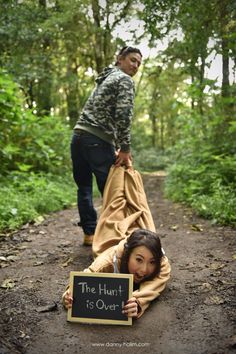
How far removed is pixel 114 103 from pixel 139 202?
115 cm

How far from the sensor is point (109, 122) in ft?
13.3

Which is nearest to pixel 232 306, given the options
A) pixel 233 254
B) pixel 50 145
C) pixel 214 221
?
pixel 233 254

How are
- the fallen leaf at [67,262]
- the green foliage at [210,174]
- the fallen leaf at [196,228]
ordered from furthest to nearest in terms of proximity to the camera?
the green foliage at [210,174] → the fallen leaf at [196,228] → the fallen leaf at [67,262]

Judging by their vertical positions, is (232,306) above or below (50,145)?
below

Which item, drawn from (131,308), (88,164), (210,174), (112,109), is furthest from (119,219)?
(210,174)

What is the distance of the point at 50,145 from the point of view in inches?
379

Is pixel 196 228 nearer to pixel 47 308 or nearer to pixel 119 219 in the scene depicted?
pixel 119 219

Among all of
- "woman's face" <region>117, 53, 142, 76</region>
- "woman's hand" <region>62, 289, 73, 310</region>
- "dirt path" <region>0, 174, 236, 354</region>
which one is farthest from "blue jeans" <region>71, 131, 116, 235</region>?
"woman's hand" <region>62, 289, 73, 310</region>

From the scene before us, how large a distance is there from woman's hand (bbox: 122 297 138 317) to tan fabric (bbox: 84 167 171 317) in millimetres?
333

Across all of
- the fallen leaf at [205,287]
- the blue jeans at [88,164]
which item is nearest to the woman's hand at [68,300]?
the fallen leaf at [205,287]

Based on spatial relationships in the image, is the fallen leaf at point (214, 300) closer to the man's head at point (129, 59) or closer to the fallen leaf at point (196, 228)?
the fallen leaf at point (196, 228)

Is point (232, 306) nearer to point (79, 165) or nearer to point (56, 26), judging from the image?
point (79, 165)

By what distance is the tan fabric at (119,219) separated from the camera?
2951mm

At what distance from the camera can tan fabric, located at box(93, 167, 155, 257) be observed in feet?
11.6
